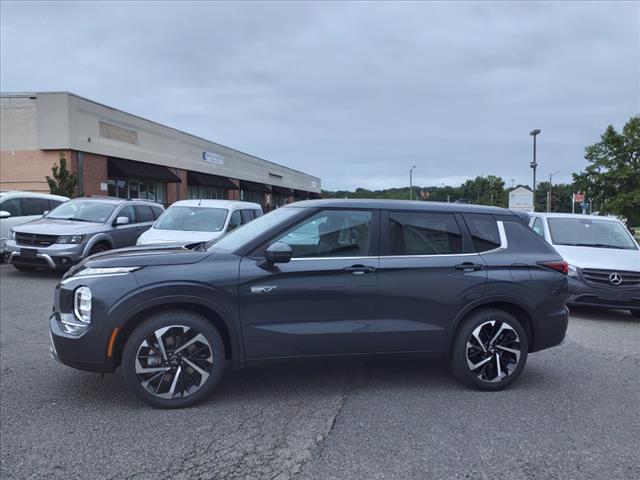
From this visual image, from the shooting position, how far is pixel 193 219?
36.2ft

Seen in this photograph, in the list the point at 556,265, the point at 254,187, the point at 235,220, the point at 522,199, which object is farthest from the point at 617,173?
the point at 254,187

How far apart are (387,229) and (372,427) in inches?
66.4

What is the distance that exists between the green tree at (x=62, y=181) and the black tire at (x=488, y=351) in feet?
61.8

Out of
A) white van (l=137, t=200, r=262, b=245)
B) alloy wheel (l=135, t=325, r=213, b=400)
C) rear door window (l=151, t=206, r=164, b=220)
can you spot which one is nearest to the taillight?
alloy wheel (l=135, t=325, r=213, b=400)

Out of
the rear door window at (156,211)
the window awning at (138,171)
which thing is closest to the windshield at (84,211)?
the rear door window at (156,211)

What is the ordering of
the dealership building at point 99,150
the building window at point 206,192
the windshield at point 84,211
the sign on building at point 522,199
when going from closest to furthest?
the windshield at point 84,211
the dealership building at point 99,150
the sign on building at point 522,199
the building window at point 206,192

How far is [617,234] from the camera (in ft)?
30.6

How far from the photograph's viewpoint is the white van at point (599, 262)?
7691mm

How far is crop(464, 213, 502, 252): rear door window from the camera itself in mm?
4703

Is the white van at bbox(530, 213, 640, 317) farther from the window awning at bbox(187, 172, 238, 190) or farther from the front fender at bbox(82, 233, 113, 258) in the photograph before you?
the window awning at bbox(187, 172, 238, 190)

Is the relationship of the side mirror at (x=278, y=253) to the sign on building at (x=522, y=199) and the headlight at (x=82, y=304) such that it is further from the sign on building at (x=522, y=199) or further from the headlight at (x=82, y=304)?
the sign on building at (x=522, y=199)

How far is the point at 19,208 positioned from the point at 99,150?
10.7 m

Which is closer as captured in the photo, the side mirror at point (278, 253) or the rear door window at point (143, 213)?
the side mirror at point (278, 253)

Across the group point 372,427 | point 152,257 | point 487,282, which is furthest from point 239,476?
point 487,282
